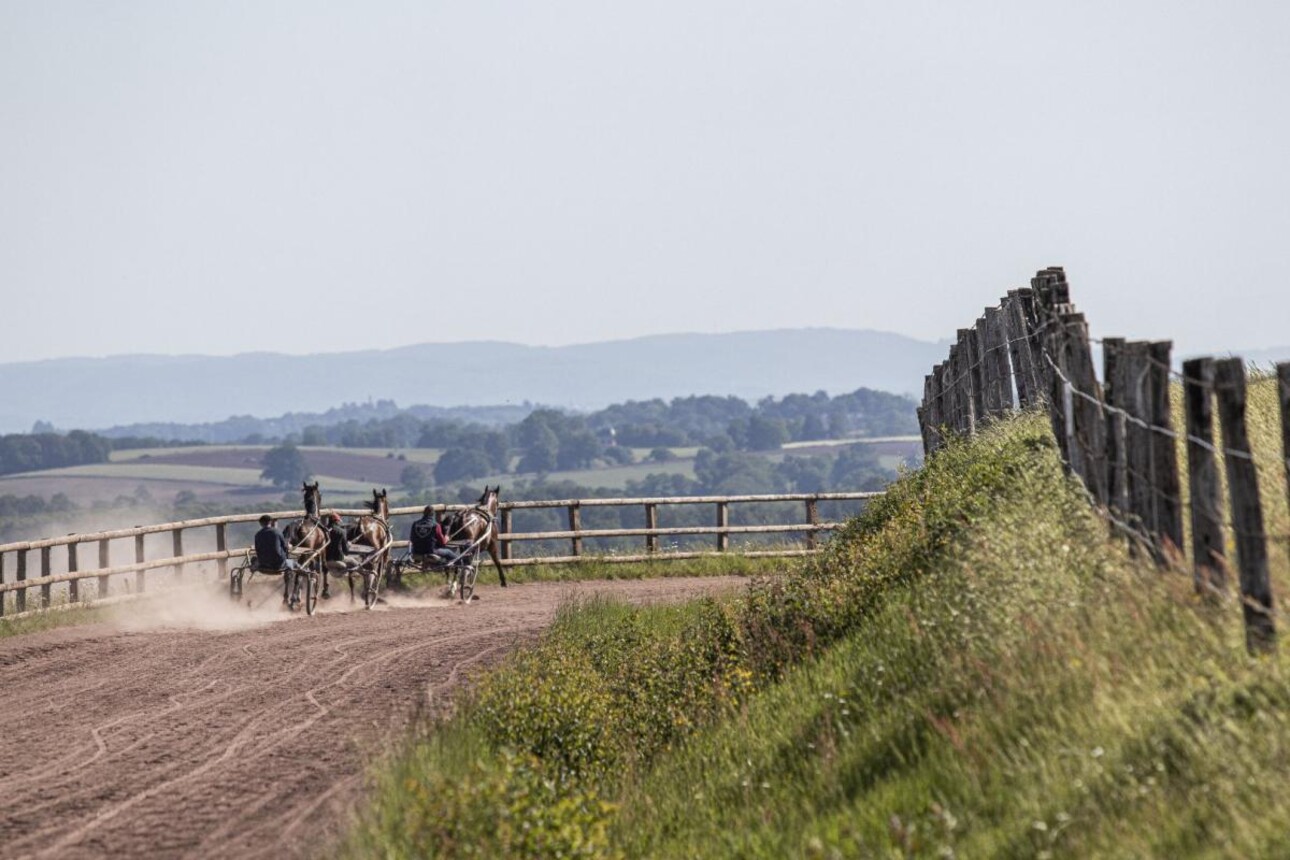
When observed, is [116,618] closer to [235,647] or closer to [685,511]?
[235,647]

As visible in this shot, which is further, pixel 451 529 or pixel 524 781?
pixel 451 529

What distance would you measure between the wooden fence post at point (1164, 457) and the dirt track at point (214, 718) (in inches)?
202

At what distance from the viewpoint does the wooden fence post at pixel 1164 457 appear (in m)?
8.66

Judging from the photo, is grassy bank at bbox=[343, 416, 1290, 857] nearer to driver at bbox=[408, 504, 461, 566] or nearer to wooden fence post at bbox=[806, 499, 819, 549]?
driver at bbox=[408, 504, 461, 566]

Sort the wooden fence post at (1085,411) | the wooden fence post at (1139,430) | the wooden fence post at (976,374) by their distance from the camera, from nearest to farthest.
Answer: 1. the wooden fence post at (1139,430)
2. the wooden fence post at (1085,411)
3. the wooden fence post at (976,374)

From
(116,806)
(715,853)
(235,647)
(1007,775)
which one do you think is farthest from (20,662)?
(1007,775)

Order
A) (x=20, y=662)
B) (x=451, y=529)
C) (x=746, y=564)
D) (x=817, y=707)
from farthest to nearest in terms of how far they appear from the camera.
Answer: (x=746, y=564) < (x=451, y=529) < (x=20, y=662) < (x=817, y=707)

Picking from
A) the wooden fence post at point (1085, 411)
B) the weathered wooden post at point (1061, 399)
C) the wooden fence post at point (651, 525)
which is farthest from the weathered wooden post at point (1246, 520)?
the wooden fence post at point (651, 525)

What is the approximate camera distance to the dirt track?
10461 mm

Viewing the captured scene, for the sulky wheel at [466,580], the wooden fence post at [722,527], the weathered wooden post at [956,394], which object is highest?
the weathered wooden post at [956,394]

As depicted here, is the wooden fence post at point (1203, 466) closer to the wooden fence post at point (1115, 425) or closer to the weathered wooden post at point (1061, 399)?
the wooden fence post at point (1115, 425)

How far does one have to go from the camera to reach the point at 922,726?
354 inches

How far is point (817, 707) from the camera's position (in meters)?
10.7

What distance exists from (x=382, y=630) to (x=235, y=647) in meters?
1.99
